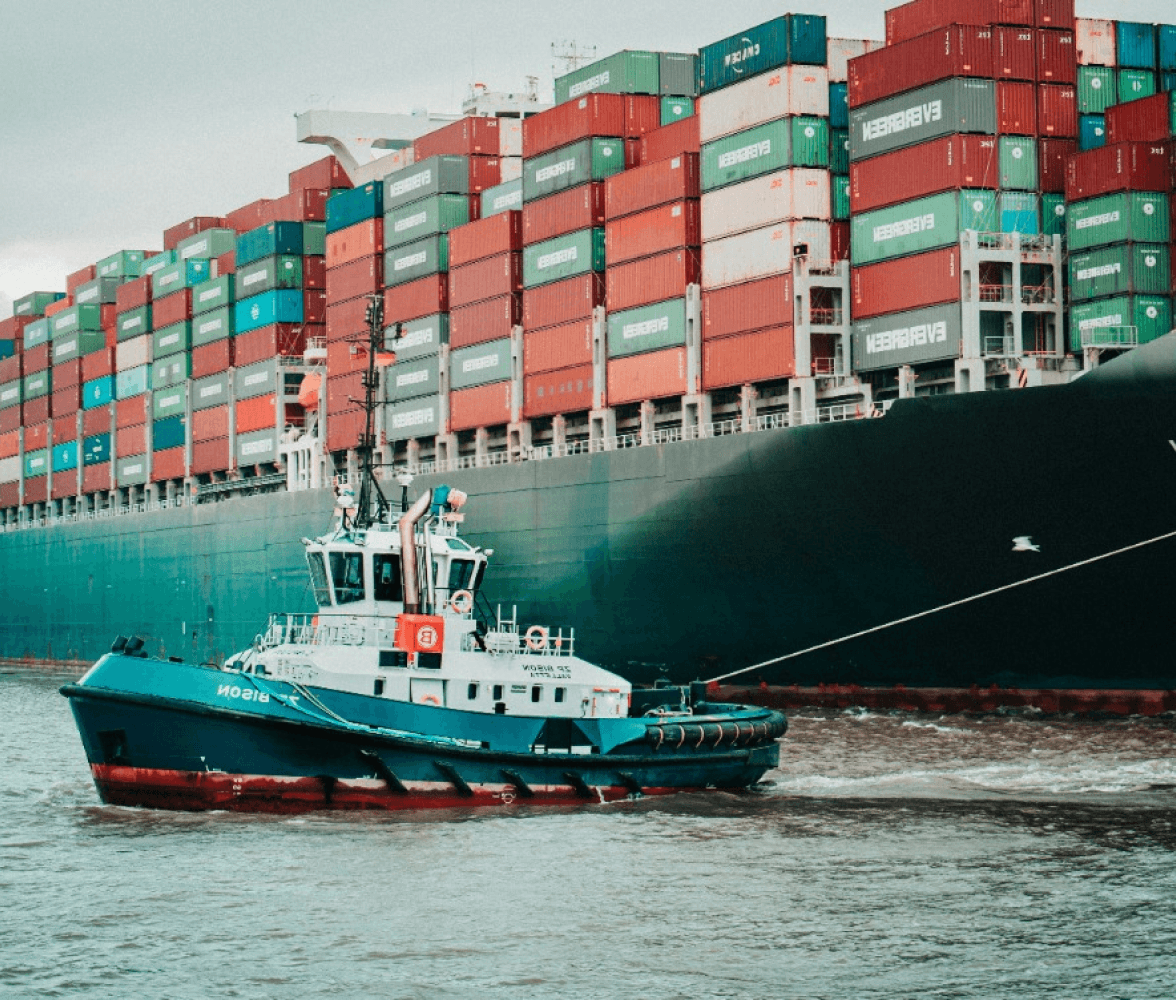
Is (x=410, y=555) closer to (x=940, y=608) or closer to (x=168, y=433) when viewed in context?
(x=940, y=608)

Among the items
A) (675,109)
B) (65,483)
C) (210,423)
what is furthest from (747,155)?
(65,483)

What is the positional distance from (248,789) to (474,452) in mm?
25669

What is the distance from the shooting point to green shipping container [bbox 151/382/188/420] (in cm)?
5644

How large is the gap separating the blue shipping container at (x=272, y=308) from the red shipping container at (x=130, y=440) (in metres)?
8.15

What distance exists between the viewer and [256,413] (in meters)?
52.6

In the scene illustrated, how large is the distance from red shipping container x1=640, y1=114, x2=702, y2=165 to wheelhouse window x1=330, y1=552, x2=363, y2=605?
17.4 metres

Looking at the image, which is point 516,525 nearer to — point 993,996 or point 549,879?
point 549,879

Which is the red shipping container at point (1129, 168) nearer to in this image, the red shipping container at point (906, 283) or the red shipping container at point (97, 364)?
the red shipping container at point (906, 283)

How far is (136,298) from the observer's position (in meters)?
60.8

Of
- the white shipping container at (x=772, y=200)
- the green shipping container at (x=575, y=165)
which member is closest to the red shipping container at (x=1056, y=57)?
the white shipping container at (x=772, y=200)

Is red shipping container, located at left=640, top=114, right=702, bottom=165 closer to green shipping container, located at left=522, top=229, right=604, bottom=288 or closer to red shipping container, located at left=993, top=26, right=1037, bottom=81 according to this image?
green shipping container, located at left=522, top=229, right=604, bottom=288

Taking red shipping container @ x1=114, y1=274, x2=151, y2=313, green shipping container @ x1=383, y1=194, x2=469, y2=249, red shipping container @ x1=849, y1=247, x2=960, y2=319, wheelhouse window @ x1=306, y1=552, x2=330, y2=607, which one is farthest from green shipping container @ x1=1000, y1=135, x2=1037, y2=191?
red shipping container @ x1=114, y1=274, x2=151, y2=313

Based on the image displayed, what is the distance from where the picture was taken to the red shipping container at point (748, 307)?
33.8 m

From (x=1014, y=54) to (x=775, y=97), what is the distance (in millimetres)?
4908
